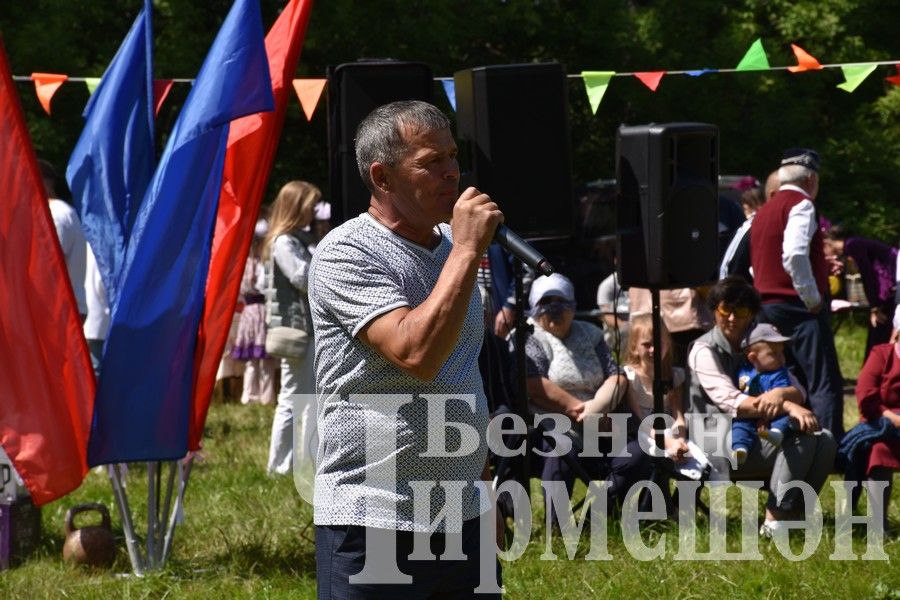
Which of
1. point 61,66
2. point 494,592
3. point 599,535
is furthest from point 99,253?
point 61,66

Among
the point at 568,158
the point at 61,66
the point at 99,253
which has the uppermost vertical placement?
the point at 61,66

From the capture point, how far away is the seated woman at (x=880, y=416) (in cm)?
638

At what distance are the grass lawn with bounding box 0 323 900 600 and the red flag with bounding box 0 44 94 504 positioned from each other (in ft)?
1.98

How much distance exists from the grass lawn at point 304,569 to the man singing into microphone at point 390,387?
2397 mm

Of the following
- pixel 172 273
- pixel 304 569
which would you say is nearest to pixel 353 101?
pixel 172 273

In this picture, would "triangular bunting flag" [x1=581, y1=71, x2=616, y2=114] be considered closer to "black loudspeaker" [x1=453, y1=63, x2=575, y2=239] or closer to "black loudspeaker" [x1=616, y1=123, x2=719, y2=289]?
"black loudspeaker" [x1=616, y1=123, x2=719, y2=289]

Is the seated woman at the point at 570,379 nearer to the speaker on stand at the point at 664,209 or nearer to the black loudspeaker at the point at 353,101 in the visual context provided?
the speaker on stand at the point at 664,209

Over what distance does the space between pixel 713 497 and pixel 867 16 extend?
13.7 metres

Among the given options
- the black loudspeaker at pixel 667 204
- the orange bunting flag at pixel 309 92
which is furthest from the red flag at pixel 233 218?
the orange bunting flag at pixel 309 92

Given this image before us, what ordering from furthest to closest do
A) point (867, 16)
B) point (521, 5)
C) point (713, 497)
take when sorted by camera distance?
1. point (867, 16)
2. point (521, 5)
3. point (713, 497)

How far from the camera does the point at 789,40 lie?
18.5 m

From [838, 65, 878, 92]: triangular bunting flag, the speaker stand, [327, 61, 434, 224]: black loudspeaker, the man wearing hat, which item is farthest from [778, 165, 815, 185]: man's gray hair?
[327, 61, 434, 224]: black loudspeaker

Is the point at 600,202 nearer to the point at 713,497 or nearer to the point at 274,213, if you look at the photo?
the point at 274,213

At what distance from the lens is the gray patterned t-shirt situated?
3004 mm
